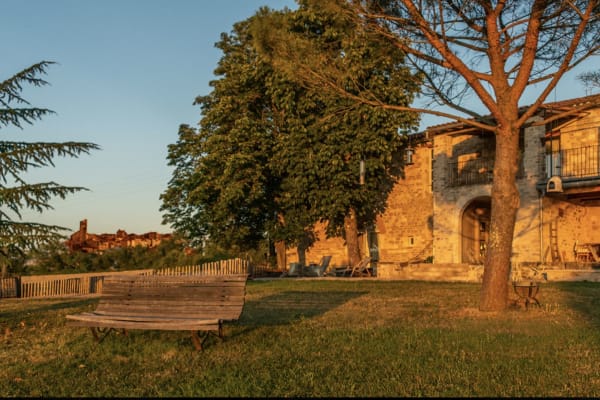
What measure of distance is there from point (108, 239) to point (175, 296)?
→ 92.4 ft

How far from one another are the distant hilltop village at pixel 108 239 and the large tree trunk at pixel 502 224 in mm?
24161

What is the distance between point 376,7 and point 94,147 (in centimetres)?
554

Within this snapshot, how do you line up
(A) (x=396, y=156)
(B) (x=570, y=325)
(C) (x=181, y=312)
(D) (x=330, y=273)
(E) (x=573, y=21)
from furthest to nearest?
(A) (x=396, y=156) → (D) (x=330, y=273) → (E) (x=573, y=21) → (B) (x=570, y=325) → (C) (x=181, y=312)

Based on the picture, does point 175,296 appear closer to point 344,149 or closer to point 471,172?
point 344,149

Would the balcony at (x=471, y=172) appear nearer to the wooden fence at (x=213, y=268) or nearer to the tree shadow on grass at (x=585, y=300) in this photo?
the tree shadow on grass at (x=585, y=300)

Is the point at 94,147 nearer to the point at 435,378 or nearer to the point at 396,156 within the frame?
the point at 435,378

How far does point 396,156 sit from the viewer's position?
25672 mm

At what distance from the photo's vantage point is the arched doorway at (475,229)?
2275 cm

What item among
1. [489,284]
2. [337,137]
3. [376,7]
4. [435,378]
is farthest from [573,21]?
[337,137]

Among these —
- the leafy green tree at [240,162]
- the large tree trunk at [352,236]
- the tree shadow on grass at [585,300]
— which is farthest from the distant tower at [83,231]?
→ the tree shadow on grass at [585,300]

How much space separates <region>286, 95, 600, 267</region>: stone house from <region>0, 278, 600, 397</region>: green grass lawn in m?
10.5

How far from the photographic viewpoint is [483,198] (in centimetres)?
2264

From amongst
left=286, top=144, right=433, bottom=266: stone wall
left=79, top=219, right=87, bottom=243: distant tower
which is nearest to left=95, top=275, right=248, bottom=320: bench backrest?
left=286, top=144, right=433, bottom=266: stone wall

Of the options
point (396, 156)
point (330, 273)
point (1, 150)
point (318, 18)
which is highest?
point (318, 18)
